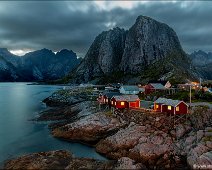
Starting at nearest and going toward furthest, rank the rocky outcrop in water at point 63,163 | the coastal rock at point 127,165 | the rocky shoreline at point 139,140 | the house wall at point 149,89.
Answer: the coastal rock at point 127,165 → the rocky outcrop in water at point 63,163 → the rocky shoreline at point 139,140 → the house wall at point 149,89

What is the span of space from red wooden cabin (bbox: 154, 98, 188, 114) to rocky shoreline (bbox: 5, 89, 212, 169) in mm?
2052

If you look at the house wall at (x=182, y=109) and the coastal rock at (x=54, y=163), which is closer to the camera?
the coastal rock at (x=54, y=163)

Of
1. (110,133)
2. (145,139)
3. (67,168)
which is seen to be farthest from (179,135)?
(67,168)

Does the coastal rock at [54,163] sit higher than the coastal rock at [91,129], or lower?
lower

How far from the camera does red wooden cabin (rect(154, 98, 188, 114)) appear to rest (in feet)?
202

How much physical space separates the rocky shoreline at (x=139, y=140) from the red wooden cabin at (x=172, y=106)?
6.73 feet

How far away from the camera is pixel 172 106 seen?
2458 inches

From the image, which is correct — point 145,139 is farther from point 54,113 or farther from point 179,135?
point 54,113

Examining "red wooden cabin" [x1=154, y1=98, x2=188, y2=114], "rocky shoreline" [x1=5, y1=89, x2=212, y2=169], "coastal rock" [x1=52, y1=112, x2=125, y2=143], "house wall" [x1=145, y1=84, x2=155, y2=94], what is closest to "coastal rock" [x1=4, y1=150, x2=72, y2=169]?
"rocky shoreline" [x1=5, y1=89, x2=212, y2=169]

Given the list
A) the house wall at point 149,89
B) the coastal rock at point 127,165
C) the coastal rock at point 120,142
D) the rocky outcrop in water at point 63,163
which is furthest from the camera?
the house wall at point 149,89

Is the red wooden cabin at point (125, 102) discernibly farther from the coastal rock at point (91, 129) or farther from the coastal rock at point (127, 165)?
the coastal rock at point (127, 165)

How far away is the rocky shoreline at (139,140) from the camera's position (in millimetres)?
44250

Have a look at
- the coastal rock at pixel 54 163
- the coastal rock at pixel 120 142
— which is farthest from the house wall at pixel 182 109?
the coastal rock at pixel 54 163

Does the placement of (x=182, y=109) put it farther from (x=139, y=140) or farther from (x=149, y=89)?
(x=149, y=89)
